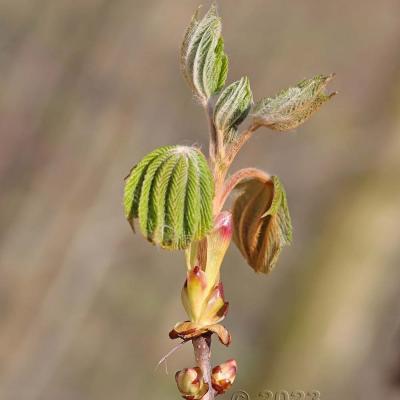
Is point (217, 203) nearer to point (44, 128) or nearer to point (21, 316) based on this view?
point (21, 316)

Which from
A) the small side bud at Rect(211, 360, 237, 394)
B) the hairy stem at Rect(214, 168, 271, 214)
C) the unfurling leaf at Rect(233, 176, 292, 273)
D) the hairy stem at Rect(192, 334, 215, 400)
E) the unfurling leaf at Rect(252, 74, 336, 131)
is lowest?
the small side bud at Rect(211, 360, 237, 394)

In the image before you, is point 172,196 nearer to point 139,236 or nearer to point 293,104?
point 293,104

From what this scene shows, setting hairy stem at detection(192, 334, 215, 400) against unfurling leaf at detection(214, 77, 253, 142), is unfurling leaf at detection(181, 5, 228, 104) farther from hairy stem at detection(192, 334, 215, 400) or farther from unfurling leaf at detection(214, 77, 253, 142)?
hairy stem at detection(192, 334, 215, 400)

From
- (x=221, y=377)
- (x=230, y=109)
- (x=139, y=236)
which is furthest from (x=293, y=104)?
(x=139, y=236)

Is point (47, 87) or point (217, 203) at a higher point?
point (47, 87)

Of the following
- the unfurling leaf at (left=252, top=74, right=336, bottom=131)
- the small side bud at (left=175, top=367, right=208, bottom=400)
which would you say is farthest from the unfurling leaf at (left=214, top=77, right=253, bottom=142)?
the small side bud at (left=175, top=367, right=208, bottom=400)

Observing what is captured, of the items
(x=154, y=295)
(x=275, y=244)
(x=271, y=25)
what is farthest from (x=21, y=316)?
(x=275, y=244)

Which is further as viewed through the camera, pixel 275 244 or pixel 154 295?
pixel 154 295
